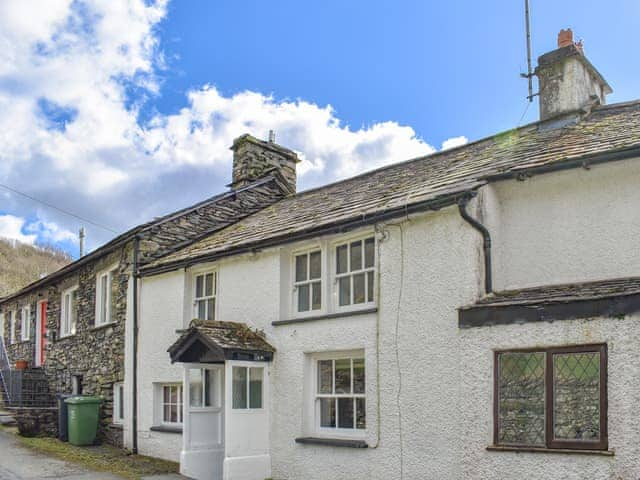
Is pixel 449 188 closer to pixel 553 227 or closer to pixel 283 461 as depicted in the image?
pixel 553 227

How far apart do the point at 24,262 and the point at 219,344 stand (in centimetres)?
6694

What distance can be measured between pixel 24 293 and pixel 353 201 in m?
17.6

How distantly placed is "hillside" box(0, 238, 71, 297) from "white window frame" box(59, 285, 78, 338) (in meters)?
40.9

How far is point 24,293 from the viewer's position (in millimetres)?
25938

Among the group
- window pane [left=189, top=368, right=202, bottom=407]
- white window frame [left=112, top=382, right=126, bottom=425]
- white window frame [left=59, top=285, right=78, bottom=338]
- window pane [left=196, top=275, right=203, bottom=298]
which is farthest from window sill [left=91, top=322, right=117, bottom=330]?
window pane [left=189, top=368, right=202, bottom=407]

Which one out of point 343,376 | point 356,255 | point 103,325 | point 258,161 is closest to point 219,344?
point 343,376

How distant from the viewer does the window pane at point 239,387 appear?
1191cm

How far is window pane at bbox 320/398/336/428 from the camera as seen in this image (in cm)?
1152

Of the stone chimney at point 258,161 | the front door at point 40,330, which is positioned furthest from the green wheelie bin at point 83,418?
the front door at point 40,330

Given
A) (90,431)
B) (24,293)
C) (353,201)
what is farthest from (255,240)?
(24,293)

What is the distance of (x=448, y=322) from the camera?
9.64m

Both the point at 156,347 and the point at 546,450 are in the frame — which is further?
the point at 156,347

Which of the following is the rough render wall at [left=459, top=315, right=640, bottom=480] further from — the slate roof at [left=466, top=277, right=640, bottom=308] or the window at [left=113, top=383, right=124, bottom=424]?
the window at [left=113, top=383, right=124, bottom=424]

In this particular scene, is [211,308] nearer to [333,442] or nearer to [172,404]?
[172,404]
